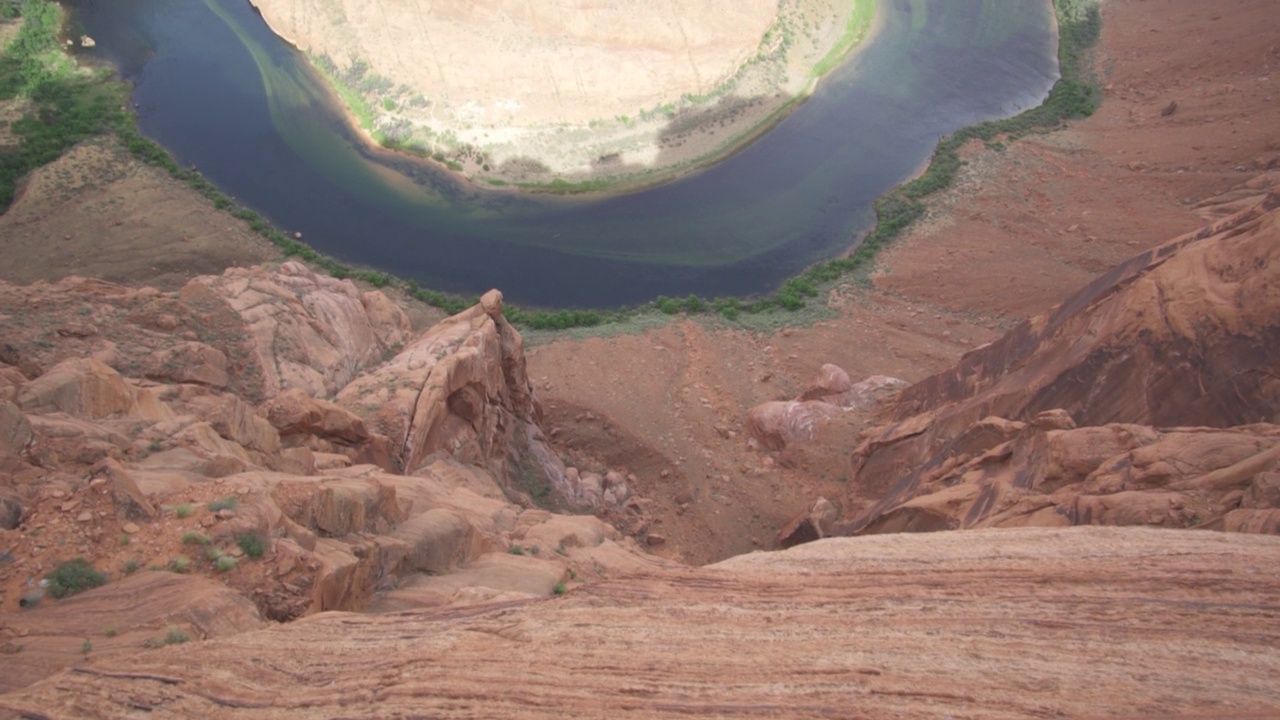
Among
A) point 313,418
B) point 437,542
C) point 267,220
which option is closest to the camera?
point 437,542

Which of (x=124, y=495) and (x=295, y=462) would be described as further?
(x=295, y=462)

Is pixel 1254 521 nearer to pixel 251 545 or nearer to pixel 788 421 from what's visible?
pixel 251 545

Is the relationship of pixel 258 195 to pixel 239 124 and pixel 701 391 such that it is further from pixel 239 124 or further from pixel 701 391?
pixel 701 391

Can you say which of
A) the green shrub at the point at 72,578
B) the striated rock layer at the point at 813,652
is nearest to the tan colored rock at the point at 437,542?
the striated rock layer at the point at 813,652

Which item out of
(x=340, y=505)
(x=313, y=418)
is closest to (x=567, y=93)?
(x=313, y=418)

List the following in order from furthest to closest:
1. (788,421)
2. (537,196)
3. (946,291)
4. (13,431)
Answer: (537,196)
(946,291)
(788,421)
(13,431)

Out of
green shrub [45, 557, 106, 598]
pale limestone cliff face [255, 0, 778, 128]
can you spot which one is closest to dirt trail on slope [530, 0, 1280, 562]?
green shrub [45, 557, 106, 598]

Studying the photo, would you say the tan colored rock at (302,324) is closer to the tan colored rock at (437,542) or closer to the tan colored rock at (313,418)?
the tan colored rock at (313,418)
